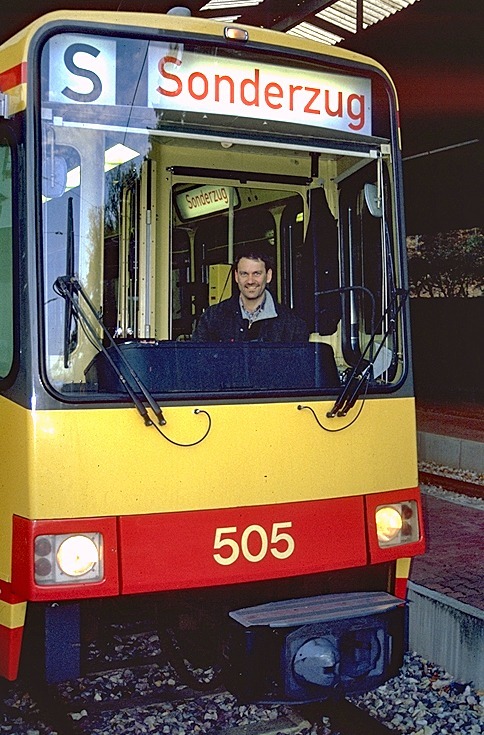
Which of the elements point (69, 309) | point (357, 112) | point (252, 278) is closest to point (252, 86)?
point (357, 112)

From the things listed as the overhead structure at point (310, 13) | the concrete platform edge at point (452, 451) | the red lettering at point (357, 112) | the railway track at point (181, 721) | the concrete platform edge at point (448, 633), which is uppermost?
the overhead structure at point (310, 13)

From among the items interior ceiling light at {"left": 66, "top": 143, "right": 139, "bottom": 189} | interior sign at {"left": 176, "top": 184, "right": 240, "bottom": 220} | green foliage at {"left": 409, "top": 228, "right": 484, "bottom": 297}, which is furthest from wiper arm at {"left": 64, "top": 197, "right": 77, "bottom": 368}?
green foliage at {"left": 409, "top": 228, "right": 484, "bottom": 297}

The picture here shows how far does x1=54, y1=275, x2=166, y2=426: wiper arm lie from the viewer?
3217 millimetres

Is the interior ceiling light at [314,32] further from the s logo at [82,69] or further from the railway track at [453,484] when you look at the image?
the s logo at [82,69]

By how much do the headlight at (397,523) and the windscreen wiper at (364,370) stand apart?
0.47 metres

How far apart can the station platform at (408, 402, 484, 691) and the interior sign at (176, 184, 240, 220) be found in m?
2.44

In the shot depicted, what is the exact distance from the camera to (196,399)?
335 cm

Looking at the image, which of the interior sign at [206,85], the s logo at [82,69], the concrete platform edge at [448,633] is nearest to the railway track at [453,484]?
the concrete platform edge at [448,633]

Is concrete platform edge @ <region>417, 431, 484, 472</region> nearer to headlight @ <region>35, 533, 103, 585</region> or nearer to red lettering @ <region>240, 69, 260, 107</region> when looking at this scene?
red lettering @ <region>240, 69, 260, 107</region>

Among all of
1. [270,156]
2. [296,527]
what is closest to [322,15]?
[270,156]

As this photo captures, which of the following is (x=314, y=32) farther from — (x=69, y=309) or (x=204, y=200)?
(x=69, y=309)

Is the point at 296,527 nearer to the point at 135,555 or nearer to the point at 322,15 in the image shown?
the point at 135,555

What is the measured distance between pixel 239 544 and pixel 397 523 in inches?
30.3

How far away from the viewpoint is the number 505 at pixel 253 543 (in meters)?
3.31
